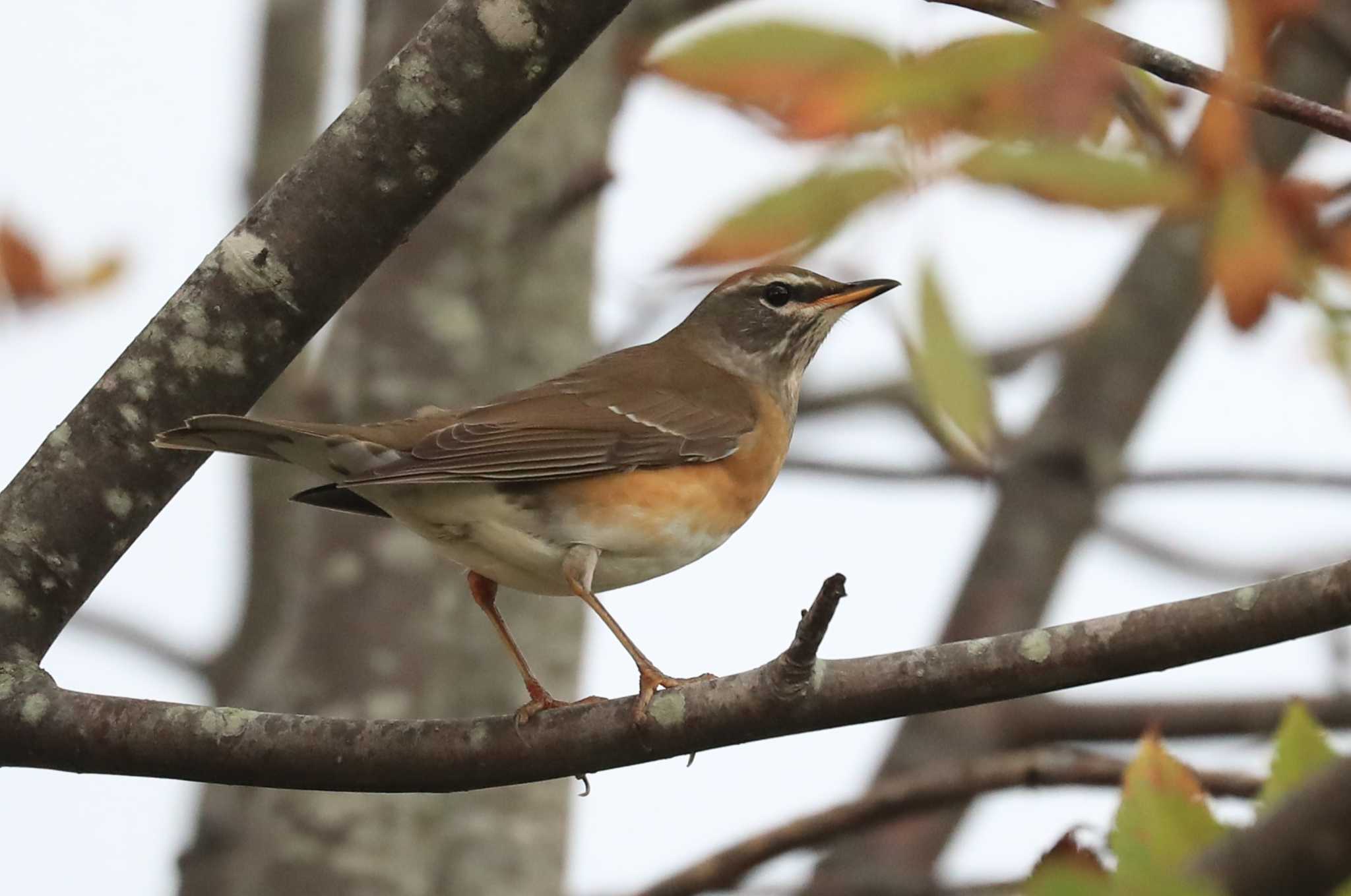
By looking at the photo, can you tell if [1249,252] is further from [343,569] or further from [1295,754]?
[343,569]

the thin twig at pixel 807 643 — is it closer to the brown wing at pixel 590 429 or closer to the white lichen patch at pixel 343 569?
the brown wing at pixel 590 429

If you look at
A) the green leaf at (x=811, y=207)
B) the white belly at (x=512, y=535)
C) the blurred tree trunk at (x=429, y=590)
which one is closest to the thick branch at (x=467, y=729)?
the green leaf at (x=811, y=207)

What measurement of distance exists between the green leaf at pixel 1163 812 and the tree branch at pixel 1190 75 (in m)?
1.13

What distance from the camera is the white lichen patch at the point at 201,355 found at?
354cm

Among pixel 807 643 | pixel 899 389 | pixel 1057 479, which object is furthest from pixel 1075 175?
pixel 899 389

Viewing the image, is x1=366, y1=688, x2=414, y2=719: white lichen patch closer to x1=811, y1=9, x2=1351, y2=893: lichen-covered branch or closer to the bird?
the bird

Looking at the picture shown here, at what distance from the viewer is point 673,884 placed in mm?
5582

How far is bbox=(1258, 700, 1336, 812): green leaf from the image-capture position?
2.37 metres

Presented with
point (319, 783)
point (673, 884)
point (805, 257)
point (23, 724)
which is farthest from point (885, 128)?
point (673, 884)

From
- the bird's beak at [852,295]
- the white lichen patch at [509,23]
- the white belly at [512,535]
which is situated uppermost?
the bird's beak at [852,295]

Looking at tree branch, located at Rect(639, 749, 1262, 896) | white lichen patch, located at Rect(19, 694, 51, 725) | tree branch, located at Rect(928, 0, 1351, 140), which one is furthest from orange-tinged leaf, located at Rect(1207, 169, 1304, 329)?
white lichen patch, located at Rect(19, 694, 51, 725)

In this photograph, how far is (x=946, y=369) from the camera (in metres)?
3.25

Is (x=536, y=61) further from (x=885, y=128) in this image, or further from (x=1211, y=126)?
(x=1211, y=126)

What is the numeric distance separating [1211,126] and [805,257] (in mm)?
910
